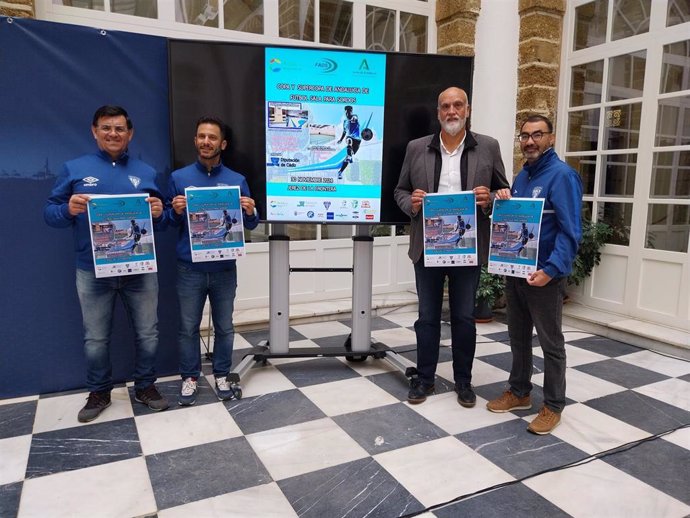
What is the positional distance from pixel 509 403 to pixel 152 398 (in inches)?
73.1

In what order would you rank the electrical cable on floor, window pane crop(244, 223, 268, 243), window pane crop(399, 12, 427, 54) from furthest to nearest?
window pane crop(399, 12, 427, 54), window pane crop(244, 223, 268, 243), the electrical cable on floor

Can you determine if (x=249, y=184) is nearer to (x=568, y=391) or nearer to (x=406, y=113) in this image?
(x=406, y=113)

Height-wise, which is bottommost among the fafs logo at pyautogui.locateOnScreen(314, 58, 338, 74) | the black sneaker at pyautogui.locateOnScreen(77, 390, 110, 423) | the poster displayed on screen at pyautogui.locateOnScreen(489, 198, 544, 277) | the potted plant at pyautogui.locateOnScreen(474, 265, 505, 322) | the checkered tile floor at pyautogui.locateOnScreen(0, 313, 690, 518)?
the checkered tile floor at pyautogui.locateOnScreen(0, 313, 690, 518)

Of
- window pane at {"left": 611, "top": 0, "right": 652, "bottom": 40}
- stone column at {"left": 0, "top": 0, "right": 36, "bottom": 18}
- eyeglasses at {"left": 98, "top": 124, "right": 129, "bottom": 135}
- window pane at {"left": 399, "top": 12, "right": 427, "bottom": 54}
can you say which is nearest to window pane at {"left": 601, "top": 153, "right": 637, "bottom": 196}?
window pane at {"left": 611, "top": 0, "right": 652, "bottom": 40}

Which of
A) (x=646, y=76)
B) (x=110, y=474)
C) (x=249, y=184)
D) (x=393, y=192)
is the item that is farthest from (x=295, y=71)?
(x=646, y=76)

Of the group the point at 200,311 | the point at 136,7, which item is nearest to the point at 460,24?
the point at 136,7

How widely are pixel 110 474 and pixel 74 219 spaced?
3.74ft

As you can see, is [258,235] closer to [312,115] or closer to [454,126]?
[312,115]

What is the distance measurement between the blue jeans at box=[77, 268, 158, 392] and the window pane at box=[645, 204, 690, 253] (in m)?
3.61

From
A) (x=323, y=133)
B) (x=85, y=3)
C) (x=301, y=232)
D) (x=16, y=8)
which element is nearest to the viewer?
(x=323, y=133)

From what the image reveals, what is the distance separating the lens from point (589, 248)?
14.0 feet

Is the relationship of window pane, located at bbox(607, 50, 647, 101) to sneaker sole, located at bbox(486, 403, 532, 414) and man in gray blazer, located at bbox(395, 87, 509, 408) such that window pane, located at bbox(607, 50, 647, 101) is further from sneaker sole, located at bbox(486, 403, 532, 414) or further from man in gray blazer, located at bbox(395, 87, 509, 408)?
sneaker sole, located at bbox(486, 403, 532, 414)

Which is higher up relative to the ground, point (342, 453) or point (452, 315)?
point (452, 315)

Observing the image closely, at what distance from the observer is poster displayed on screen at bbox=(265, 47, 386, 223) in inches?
112
